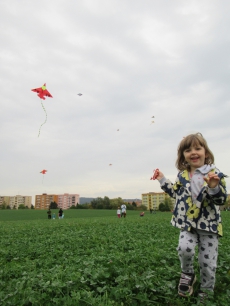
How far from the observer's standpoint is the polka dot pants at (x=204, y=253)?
2.69 m

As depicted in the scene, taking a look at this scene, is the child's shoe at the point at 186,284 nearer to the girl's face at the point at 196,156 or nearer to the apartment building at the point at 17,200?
the girl's face at the point at 196,156

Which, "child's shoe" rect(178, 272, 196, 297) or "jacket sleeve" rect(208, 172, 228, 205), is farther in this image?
"child's shoe" rect(178, 272, 196, 297)

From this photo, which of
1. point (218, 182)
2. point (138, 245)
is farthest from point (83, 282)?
point (138, 245)

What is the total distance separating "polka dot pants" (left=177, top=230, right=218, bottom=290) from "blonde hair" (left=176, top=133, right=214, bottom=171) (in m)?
0.85

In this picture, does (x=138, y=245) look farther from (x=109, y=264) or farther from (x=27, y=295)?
(x=27, y=295)

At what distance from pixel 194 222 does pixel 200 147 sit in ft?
2.93

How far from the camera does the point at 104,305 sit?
96.9 inches

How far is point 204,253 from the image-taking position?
2713 mm

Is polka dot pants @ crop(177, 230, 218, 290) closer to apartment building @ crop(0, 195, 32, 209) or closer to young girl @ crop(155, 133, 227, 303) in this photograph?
young girl @ crop(155, 133, 227, 303)

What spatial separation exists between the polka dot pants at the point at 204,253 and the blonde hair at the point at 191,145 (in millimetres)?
845

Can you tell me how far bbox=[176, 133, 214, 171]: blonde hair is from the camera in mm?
3069

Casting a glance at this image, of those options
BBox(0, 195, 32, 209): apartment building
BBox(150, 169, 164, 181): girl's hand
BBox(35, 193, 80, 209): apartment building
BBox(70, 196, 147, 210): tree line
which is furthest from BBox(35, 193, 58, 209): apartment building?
BBox(150, 169, 164, 181): girl's hand

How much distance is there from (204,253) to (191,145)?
1.22 m

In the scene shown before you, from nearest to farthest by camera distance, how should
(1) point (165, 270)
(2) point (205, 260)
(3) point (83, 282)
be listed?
(2) point (205, 260) < (3) point (83, 282) < (1) point (165, 270)
